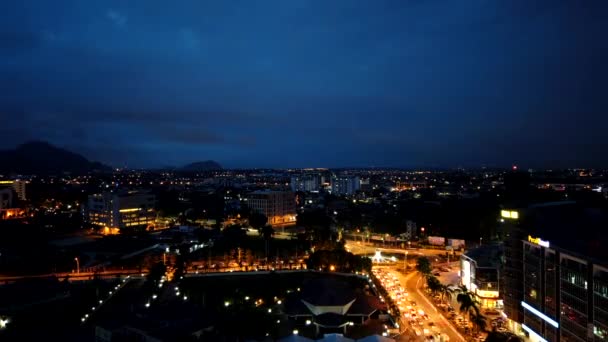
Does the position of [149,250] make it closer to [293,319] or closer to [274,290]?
[274,290]

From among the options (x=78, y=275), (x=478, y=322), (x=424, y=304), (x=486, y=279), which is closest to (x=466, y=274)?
(x=486, y=279)

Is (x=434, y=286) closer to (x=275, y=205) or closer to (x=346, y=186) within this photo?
(x=275, y=205)

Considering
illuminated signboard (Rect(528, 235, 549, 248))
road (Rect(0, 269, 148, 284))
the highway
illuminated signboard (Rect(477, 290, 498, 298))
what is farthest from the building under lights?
road (Rect(0, 269, 148, 284))

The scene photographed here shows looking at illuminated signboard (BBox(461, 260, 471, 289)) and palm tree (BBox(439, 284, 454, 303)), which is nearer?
palm tree (BBox(439, 284, 454, 303))

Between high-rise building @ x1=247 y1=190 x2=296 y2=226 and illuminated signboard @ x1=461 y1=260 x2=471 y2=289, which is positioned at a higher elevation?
high-rise building @ x1=247 y1=190 x2=296 y2=226

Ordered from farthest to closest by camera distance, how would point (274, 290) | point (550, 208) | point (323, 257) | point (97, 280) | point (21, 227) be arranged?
point (21, 227)
point (323, 257)
point (97, 280)
point (274, 290)
point (550, 208)

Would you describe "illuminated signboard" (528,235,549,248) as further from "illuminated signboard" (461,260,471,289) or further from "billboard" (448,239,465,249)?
"billboard" (448,239,465,249)

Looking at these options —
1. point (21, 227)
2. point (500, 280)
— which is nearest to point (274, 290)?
point (500, 280)

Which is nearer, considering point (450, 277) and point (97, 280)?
point (97, 280)
